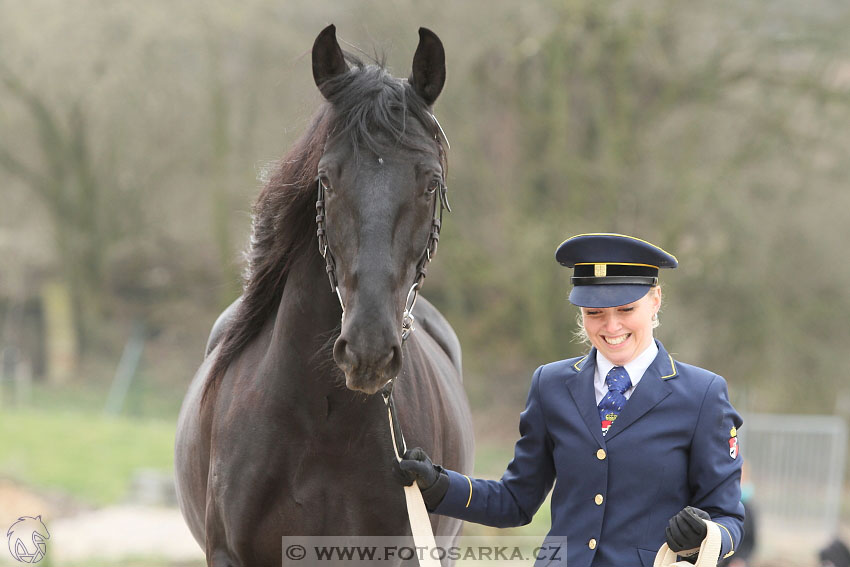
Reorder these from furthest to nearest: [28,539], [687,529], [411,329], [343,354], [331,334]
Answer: [28,539], [331,334], [411,329], [343,354], [687,529]

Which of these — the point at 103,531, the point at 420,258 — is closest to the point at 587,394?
the point at 420,258

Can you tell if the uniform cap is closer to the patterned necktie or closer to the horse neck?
the patterned necktie

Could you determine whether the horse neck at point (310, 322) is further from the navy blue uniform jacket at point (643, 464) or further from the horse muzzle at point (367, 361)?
the navy blue uniform jacket at point (643, 464)

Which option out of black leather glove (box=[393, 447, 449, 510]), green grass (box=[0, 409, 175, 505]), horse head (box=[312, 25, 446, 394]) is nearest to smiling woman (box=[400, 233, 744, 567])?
black leather glove (box=[393, 447, 449, 510])

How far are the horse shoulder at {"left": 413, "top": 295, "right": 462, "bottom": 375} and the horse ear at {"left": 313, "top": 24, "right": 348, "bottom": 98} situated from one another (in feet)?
5.98

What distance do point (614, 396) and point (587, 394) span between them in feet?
0.25

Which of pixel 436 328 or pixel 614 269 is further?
pixel 436 328

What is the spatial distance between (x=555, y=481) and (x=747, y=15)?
12.3 metres

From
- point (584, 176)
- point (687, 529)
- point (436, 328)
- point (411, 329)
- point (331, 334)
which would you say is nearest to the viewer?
point (687, 529)

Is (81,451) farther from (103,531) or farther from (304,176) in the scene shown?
(304,176)

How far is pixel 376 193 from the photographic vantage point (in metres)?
2.54

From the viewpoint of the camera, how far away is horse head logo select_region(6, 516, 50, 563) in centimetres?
546

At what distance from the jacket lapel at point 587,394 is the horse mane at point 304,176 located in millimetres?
742

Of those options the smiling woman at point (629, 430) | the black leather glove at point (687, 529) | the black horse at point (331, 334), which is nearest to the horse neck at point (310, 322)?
the black horse at point (331, 334)
